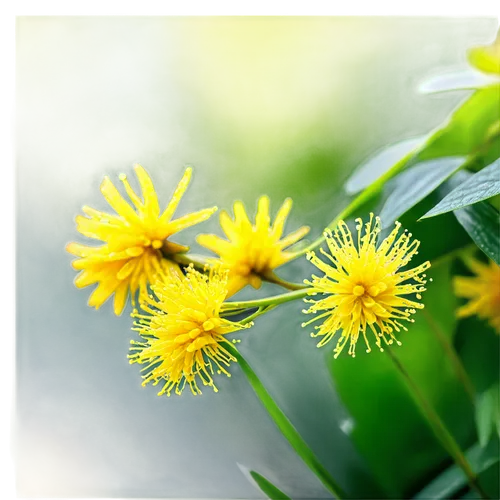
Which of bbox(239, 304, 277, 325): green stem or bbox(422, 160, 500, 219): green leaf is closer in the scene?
bbox(422, 160, 500, 219): green leaf

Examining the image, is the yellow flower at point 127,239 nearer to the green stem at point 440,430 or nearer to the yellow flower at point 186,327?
the yellow flower at point 186,327

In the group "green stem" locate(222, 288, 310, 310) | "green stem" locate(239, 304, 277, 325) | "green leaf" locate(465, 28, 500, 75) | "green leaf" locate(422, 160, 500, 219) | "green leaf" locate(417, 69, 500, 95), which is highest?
"green leaf" locate(465, 28, 500, 75)

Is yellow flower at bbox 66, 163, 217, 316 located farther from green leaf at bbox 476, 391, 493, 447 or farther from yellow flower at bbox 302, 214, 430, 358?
green leaf at bbox 476, 391, 493, 447

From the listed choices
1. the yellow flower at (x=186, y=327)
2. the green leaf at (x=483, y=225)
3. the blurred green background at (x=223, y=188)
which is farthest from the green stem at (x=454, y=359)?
the yellow flower at (x=186, y=327)

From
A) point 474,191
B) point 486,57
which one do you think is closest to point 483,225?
point 474,191

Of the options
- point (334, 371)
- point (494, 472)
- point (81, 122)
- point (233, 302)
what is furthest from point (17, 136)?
point (494, 472)

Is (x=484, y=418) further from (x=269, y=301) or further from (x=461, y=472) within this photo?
Result: (x=269, y=301)

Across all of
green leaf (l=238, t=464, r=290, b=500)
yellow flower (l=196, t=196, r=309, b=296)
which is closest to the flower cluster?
yellow flower (l=196, t=196, r=309, b=296)
